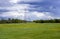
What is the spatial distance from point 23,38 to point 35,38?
0.92m

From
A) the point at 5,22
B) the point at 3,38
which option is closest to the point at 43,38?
the point at 3,38

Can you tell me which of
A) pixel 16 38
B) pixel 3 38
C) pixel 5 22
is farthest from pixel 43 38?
pixel 5 22

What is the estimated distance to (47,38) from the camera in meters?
11.7

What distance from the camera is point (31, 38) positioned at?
11703 mm

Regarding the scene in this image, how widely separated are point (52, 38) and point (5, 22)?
47.0 ft

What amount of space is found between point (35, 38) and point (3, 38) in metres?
2.39

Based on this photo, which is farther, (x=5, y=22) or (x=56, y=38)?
(x=5, y=22)

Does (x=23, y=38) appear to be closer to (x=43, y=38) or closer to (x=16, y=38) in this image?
(x=16, y=38)

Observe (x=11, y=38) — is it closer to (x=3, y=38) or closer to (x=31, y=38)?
(x=3, y=38)

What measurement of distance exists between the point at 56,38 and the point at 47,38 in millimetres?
688

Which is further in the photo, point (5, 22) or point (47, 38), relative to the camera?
point (5, 22)

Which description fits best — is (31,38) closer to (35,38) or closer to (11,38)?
(35,38)

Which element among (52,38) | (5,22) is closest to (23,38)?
(52,38)

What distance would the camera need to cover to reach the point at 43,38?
1162cm
